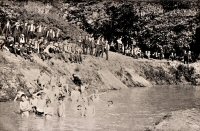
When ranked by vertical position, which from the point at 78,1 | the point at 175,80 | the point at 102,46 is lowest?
the point at 175,80

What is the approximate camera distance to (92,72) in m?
39.8

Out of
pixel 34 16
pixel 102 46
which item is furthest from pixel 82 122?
pixel 34 16

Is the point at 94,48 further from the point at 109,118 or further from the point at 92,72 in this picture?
the point at 109,118

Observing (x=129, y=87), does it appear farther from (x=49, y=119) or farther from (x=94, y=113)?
(x=49, y=119)

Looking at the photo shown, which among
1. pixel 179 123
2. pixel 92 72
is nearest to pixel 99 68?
pixel 92 72

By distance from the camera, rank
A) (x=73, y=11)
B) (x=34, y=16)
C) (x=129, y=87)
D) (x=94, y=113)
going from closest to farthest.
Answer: (x=94, y=113), (x=129, y=87), (x=34, y=16), (x=73, y=11)

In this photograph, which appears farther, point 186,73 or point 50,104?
point 186,73

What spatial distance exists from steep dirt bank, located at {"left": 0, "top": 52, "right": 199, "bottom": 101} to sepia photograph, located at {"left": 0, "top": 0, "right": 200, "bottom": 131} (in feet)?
0.26

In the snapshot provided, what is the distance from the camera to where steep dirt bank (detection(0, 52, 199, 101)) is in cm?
2975

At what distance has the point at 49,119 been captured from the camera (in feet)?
72.1

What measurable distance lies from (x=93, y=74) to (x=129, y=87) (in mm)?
5403

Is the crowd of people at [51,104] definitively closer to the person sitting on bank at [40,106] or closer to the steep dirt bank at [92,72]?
the person sitting on bank at [40,106]

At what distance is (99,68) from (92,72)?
6.96ft

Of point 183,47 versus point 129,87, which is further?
point 183,47
